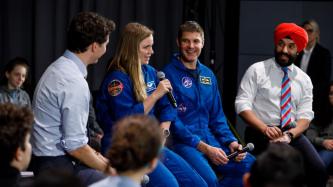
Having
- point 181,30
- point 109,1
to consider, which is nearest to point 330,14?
point 109,1

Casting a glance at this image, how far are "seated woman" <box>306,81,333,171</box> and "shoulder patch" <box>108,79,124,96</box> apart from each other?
6.70ft

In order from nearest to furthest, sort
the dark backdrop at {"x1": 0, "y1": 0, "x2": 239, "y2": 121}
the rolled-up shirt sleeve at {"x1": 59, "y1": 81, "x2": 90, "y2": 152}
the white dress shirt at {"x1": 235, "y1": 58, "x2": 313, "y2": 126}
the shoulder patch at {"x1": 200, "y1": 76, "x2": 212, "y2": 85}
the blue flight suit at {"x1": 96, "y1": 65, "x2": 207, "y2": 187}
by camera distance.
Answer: the rolled-up shirt sleeve at {"x1": 59, "y1": 81, "x2": 90, "y2": 152} < the blue flight suit at {"x1": 96, "y1": 65, "x2": 207, "y2": 187} < the shoulder patch at {"x1": 200, "y1": 76, "x2": 212, "y2": 85} < the white dress shirt at {"x1": 235, "y1": 58, "x2": 313, "y2": 126} < the dark backdrop at {"x1": 0, "y1": 0, "x2": 239, "y2": 121}

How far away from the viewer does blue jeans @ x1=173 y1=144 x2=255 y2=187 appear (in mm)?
3791

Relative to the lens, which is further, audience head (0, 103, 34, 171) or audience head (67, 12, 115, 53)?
audience head (67, 12, 115, 53)

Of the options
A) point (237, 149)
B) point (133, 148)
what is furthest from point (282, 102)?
point (133, 148)

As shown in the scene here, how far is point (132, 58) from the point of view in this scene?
354 centimetres

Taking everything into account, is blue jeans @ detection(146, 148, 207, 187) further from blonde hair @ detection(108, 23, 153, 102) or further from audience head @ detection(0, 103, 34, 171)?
audience head @ detection(0, 103, 34, 171)

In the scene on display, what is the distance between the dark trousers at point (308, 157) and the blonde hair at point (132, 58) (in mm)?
1042

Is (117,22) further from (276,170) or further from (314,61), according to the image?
(276,170)

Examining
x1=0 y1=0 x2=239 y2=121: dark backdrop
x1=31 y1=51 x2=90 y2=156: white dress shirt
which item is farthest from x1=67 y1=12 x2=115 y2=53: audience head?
x1=0 y1=0 x2=239 y2=121: dark backdrop

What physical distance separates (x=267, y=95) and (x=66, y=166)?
174 cm

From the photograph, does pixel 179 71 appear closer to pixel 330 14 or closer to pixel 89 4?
pixel 89 4

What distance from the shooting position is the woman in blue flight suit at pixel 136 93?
345 cm

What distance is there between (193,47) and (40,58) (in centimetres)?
223
